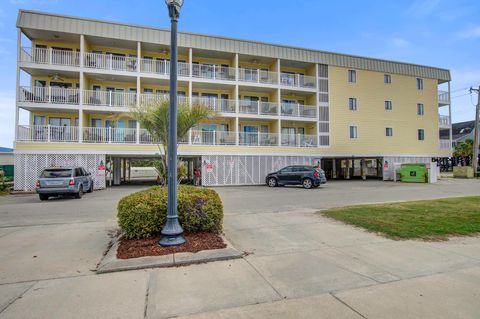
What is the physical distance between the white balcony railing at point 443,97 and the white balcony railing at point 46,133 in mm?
36369

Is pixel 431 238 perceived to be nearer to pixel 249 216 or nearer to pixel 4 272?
pixel 249 216

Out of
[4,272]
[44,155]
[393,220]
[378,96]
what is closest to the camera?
[4,272]

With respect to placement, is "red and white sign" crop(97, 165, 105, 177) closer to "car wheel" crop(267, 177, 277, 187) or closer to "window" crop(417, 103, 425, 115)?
"car wheel" crop(267, 177, 277, 187)

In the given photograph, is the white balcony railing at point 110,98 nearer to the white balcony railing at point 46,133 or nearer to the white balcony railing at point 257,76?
the white balcony railing at point 46,133

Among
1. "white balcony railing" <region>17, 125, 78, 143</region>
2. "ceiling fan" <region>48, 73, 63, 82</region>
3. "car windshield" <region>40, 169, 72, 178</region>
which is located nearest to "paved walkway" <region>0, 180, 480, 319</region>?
"car windshield" <region>40, 169, 72, 178</region>

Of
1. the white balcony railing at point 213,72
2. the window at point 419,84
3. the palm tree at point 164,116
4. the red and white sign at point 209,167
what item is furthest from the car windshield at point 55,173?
the window at point 419,84

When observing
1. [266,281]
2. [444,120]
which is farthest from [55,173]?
[444,120]

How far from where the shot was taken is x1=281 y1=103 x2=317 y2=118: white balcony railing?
83.6 ft

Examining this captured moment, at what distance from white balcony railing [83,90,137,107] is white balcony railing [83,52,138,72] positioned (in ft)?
6.13

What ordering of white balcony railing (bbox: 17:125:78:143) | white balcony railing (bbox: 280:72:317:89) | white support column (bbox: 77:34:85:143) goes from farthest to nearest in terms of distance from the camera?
white balcony railing (bbox: 280:72:317:89)
white support column (bbox: 77:34:85:143)
white balcony railing (bbox: 17:125:78:143)

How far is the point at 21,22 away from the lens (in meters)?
19.1

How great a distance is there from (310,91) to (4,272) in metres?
25.6

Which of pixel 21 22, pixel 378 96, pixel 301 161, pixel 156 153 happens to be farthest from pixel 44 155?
pixel 378 96

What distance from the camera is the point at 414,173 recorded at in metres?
24.5
